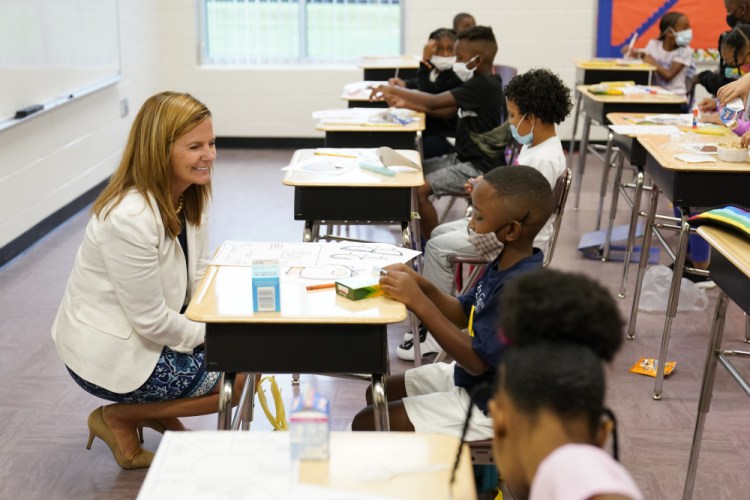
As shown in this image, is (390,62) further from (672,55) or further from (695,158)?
(695,158)

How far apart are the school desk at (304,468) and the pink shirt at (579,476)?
1.00 ft

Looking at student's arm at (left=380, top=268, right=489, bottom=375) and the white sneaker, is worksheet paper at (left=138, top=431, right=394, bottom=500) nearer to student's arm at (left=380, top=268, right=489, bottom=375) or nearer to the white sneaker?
student's arm at (left=380, top=268, right=489, bottom=375)

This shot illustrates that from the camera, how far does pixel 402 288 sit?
2.10 m

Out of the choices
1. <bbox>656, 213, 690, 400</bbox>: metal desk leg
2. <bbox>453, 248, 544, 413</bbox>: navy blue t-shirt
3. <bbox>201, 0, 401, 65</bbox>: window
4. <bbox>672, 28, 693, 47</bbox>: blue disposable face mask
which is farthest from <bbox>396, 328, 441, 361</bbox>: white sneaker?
<bbox>201, 0, 401, 65</bbox>: window

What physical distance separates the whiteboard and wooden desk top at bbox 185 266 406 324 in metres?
2.80

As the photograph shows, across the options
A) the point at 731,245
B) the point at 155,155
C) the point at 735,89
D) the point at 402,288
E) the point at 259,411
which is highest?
the point at 735,89

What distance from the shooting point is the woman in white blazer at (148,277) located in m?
2.35

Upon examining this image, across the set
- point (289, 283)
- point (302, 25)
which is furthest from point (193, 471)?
point (302, 25)

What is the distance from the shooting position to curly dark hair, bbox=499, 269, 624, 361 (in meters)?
1.22

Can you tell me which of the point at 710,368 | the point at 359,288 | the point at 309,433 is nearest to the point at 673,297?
the point at 710,368

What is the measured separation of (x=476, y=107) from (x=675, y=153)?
51.3 inches

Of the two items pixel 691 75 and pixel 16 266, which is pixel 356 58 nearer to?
pixel 691 75

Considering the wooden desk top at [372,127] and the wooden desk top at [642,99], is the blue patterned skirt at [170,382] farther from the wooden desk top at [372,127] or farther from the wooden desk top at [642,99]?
the wooden desk top at [642,99]

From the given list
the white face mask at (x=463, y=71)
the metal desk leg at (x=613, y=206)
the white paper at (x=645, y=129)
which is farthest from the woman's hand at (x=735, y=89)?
the white face mask at (x=463, y=71)
